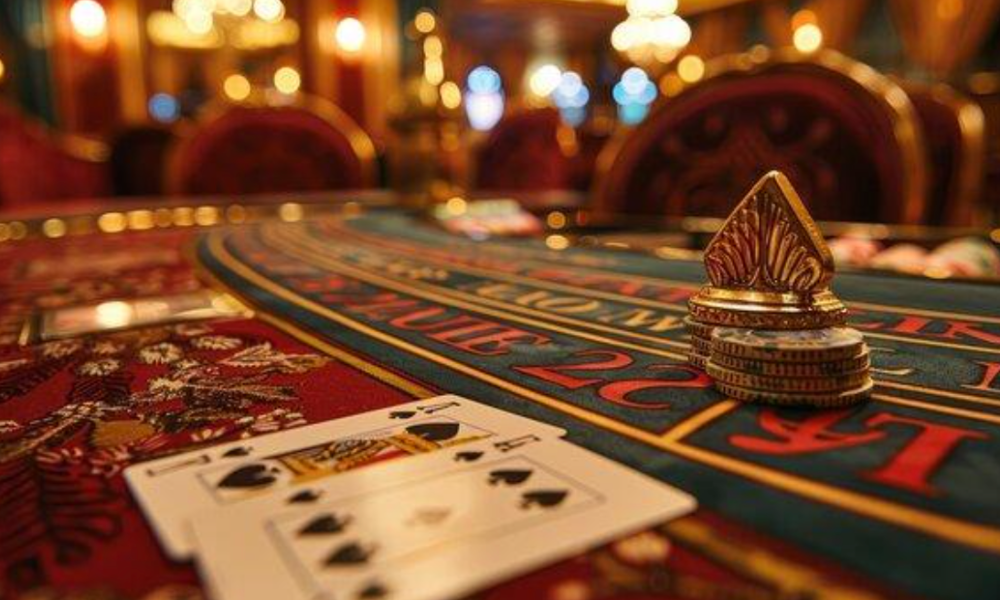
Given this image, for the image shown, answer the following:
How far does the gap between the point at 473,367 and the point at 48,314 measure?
87 centimetres

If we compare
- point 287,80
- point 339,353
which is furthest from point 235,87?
point 339,353

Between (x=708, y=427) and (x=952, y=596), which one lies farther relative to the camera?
(x=708, y=427)

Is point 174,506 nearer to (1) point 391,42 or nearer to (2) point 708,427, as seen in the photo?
(2) point 708,427

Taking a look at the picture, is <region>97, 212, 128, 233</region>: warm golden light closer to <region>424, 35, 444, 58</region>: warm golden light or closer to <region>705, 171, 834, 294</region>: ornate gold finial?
<region>424, 35, 444, 58</region>: warm golden light

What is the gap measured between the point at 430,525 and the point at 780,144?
249cm

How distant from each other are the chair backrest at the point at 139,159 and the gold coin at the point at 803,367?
21.1 feet

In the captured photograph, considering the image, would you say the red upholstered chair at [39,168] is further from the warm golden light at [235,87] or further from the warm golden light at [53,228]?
the warm golden light at [235,87]

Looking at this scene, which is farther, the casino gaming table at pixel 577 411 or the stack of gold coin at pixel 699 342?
the stack of gold coin at pixel 699 342

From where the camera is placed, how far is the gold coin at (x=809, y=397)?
28.8 inches

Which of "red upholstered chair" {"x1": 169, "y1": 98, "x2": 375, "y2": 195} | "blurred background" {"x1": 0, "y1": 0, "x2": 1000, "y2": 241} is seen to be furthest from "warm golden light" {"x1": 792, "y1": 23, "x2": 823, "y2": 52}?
"red upholstered chair" {"x1": 169, "y1": 98, "x2": 375, "y2": 195}

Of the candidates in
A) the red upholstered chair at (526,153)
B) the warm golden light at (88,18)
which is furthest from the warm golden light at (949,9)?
the warm golden light at (88,18)

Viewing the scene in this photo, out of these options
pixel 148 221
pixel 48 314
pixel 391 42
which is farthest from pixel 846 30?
pixel 48 314

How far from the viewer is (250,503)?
559 mm

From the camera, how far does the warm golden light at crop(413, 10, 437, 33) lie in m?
3.14
